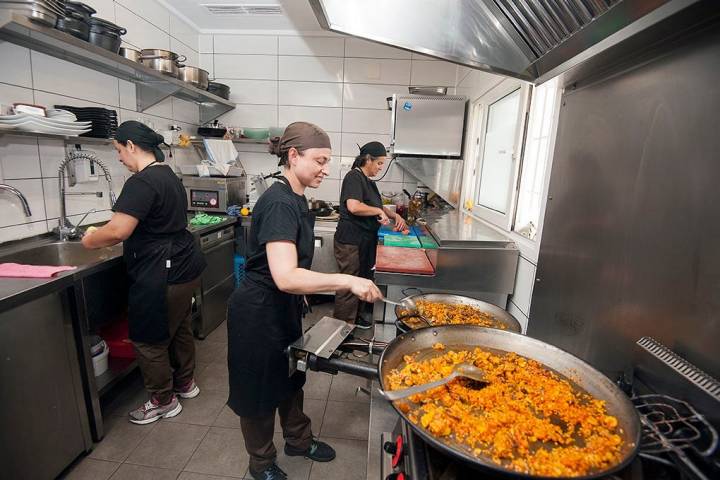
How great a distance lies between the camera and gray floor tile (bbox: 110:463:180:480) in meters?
1.66

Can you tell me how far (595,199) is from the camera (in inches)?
41.8

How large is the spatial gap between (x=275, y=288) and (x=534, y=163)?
4.86ft

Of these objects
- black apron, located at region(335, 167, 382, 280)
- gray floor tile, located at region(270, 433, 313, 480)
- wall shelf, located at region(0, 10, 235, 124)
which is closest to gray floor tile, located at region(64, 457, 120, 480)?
gray floor tile, located at region(270, 433, 313, 480)

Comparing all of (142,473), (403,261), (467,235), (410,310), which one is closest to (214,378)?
(142,473)

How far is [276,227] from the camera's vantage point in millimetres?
1206

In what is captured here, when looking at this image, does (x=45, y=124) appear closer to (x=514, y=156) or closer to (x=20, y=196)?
(x=20, y=196)

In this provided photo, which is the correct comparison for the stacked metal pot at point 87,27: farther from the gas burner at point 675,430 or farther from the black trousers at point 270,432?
the gas burner at point 675,430

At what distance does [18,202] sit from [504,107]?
3.10 meters

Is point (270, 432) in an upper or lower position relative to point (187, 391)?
upper

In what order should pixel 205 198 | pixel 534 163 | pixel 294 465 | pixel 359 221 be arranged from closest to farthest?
pixel 294 465
pixel 534 163
pixel 359 221
pixel 205 198

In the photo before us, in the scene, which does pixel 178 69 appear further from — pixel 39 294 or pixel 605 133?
pixel 605 133

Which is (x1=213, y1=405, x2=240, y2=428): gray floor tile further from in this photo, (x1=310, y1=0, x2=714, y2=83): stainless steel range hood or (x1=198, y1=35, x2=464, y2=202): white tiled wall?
(x1=198, y1=35, x2=464, y2=202): white tiled wall

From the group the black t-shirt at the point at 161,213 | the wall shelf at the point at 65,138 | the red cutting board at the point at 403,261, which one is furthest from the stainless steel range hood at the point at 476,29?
the wall shelf at the point at 65,138

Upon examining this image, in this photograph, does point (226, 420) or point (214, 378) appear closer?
point (226, 420)
